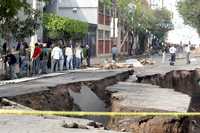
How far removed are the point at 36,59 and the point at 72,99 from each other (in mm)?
8997

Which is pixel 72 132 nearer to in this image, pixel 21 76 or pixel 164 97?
pixel 164 97

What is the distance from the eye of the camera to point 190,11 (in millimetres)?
60500

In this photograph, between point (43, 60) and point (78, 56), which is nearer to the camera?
point (43, 60)

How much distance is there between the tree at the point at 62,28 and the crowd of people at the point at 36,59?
7.87 metres

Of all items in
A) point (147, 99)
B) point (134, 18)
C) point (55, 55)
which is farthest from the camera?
point (134, 18)

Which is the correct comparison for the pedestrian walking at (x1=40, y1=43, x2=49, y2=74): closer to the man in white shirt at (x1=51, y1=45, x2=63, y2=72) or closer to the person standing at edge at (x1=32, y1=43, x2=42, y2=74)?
the person standing at edge at (x1=32, y1=43, x2=42, y2=74)

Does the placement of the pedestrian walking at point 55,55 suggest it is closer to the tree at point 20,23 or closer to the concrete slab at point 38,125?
the tree at point 20,23

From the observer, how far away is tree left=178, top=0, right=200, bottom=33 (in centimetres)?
5934

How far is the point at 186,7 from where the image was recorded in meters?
60.8

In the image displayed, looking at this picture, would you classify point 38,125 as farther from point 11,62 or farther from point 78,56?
point 78,56

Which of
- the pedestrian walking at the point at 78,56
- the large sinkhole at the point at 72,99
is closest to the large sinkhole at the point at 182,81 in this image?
the large sinkhole at the point at 72,99

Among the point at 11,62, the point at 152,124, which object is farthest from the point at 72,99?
the point at 11,62

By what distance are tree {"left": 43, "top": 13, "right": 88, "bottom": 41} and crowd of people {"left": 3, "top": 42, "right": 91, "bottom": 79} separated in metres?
7.87

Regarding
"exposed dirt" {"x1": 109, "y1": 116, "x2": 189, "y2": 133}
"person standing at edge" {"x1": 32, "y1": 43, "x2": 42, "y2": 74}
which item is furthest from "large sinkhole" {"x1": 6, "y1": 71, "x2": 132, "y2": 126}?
"person standing at edge" {"x1": 32, "y1": 43, "x2": 42, "y2": 74}
